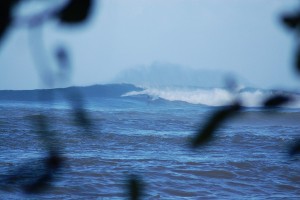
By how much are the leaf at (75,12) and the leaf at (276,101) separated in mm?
245

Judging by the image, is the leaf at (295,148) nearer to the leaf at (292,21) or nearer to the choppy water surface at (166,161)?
the leaf at (292,21)

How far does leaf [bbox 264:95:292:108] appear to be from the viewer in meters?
0.69

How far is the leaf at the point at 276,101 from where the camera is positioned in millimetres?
694

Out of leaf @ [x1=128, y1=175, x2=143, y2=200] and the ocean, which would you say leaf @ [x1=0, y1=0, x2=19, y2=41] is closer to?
leaf @ [x1=128, y1=175, x2=143, y2=200]

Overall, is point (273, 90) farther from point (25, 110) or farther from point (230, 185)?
point (25, 110)

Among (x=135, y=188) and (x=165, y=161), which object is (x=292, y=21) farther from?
(x=165, y=161)

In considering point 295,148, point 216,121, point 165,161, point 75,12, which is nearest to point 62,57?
point 75,12

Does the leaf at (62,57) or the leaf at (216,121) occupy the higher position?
the leaf at (62,57)

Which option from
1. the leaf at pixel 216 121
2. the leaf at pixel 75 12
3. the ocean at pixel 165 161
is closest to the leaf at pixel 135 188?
the leaf at pixel 216 121

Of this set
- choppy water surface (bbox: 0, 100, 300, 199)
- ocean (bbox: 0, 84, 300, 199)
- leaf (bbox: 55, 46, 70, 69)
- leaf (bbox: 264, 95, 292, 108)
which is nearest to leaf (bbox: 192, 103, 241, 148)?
leaf (bbox: 264, 95, 292, 108)

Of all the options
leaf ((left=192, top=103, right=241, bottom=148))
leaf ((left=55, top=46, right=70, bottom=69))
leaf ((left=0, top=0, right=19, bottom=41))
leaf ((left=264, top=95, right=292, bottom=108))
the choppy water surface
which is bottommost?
the choppy water surface

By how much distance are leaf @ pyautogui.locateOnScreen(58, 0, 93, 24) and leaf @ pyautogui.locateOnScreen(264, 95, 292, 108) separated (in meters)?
0.25

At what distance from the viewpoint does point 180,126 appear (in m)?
10.1

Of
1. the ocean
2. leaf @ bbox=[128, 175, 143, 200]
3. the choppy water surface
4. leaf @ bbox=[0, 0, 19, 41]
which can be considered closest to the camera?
leaf @ bbox=[0, 0, 19, 41]
